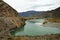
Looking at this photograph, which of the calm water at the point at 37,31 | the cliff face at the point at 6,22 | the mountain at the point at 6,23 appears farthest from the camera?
the cliff face at the point at 6,22

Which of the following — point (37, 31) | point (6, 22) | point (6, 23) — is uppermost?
point (6, 22)

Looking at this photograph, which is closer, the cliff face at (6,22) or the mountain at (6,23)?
the mountain at (6,23)

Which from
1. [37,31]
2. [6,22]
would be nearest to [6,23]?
[6,22]

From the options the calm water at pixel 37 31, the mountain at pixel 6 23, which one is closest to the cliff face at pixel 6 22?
the mountain at pixel 6 23

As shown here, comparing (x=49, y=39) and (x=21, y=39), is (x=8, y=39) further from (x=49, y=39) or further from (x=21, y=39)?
(x=49, y=39)

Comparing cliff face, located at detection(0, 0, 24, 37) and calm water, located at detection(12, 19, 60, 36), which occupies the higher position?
cliff face, located at detection(0, 0, 24, 37)

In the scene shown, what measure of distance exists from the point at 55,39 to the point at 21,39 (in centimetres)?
566

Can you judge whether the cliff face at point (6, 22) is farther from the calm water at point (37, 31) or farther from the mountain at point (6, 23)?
the calm water at point (37, 31)

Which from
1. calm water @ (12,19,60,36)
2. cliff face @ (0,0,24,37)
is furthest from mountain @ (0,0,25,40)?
calm water @ (12,19,60,36)

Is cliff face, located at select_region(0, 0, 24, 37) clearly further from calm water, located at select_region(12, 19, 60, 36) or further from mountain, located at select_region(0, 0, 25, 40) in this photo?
calm water, located at select_region(12, 19, 60, 36)

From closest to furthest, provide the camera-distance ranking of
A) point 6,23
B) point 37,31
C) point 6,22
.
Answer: point 37,31 < point 6,23 < point 6,22

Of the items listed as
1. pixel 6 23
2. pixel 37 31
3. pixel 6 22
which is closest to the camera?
pixel 37 31

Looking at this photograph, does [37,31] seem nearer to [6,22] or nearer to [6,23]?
[6,23]

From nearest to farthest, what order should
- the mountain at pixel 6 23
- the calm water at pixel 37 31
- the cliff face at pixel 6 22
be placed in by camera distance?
the mountain at pixel 6 23
the calm water at pixel 37 31
the cliff face at pixel 6 22
